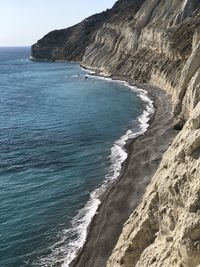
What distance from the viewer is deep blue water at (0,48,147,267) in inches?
1288

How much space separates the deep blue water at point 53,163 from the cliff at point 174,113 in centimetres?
888

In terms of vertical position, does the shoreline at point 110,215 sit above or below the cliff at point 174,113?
below

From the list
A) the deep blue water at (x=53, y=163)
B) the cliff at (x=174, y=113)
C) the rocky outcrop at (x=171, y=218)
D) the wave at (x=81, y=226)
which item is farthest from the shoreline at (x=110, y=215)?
the rocky outcrop at (x=171, y=218)

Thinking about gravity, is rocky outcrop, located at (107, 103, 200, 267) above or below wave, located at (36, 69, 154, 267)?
above

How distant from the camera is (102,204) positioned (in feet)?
123

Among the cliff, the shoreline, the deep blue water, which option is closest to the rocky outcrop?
the cliff

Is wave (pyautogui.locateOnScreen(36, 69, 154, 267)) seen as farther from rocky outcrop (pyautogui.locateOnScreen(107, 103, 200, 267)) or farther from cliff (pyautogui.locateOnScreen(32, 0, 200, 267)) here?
rocky outcrop (pyautogui.locateOnScreen(107, 103, 200, 267))

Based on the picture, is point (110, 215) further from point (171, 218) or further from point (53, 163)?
point (171, 218)

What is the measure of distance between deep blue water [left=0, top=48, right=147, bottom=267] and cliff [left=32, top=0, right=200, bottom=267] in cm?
888

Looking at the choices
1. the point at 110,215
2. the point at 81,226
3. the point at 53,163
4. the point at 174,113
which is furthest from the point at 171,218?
the point at 174,113

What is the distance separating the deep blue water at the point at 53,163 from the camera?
32719mm

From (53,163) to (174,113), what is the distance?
1783 centimetres

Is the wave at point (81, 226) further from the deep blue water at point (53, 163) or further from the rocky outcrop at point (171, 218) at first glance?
the rocky outcrop at point (171, 218)

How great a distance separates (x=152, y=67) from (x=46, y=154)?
53227 mm
